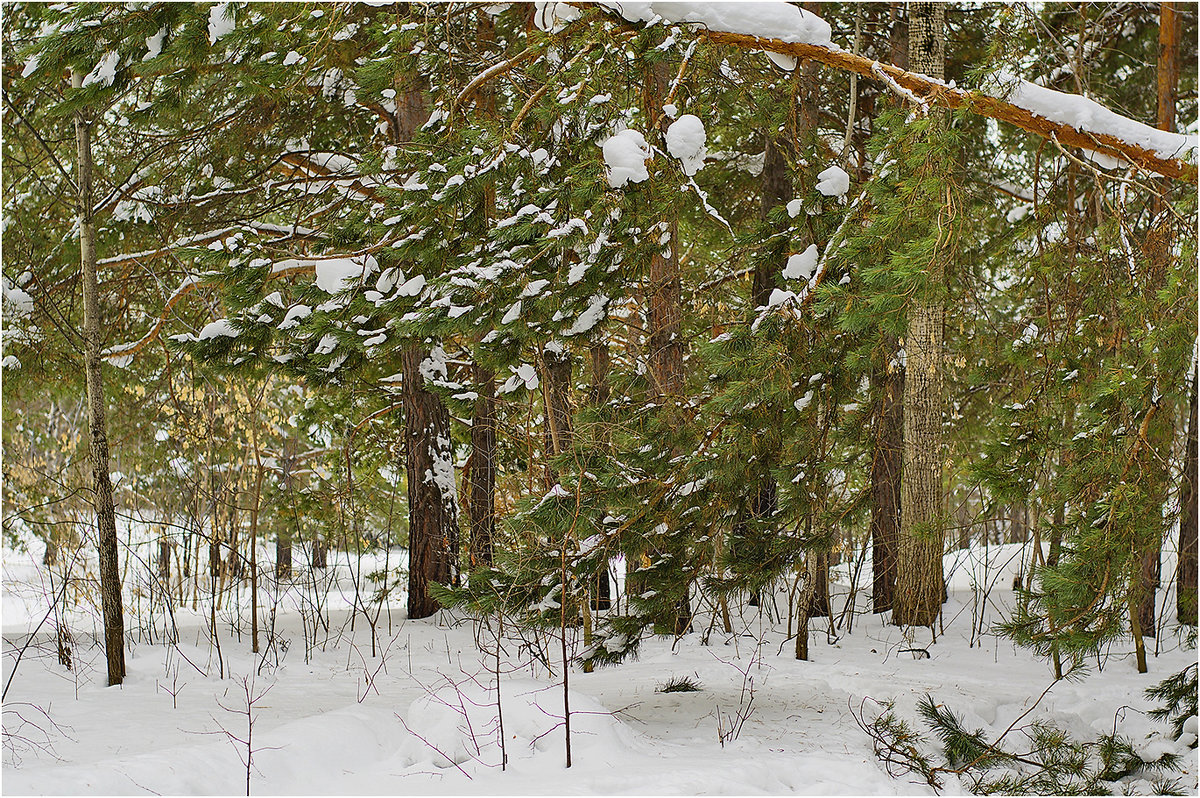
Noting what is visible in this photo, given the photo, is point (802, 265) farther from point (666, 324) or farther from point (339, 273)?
point (339, 273)

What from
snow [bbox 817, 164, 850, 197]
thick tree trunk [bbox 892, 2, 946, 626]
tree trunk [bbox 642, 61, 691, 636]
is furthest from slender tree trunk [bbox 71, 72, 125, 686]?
thick tree trunk [bbox 892, 2, 946, 626]

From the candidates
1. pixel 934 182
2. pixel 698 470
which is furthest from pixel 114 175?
pixel 934 182

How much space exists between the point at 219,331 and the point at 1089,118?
4.80 meters

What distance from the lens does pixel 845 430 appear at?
580 cm

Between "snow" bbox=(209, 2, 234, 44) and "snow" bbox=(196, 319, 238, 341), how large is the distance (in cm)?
153

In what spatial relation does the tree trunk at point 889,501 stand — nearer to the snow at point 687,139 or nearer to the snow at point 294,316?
the snow at point 687,139

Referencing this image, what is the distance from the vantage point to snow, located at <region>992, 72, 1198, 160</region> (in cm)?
476

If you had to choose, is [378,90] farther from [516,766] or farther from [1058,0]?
[1058,0]

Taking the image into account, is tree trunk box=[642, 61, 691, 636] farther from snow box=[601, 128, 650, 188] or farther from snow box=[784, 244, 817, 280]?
snow box=[601, 128, 650, 188]

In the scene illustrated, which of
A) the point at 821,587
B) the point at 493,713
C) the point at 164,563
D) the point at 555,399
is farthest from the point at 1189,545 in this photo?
the point at 164,563

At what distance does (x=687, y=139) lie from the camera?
448 centimetres

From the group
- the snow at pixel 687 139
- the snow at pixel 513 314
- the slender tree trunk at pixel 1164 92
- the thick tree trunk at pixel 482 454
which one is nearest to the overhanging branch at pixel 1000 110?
the snow at pixel 687 139

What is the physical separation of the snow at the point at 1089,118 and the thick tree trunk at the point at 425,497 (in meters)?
5.51

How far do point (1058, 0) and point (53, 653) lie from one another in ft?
29.0
